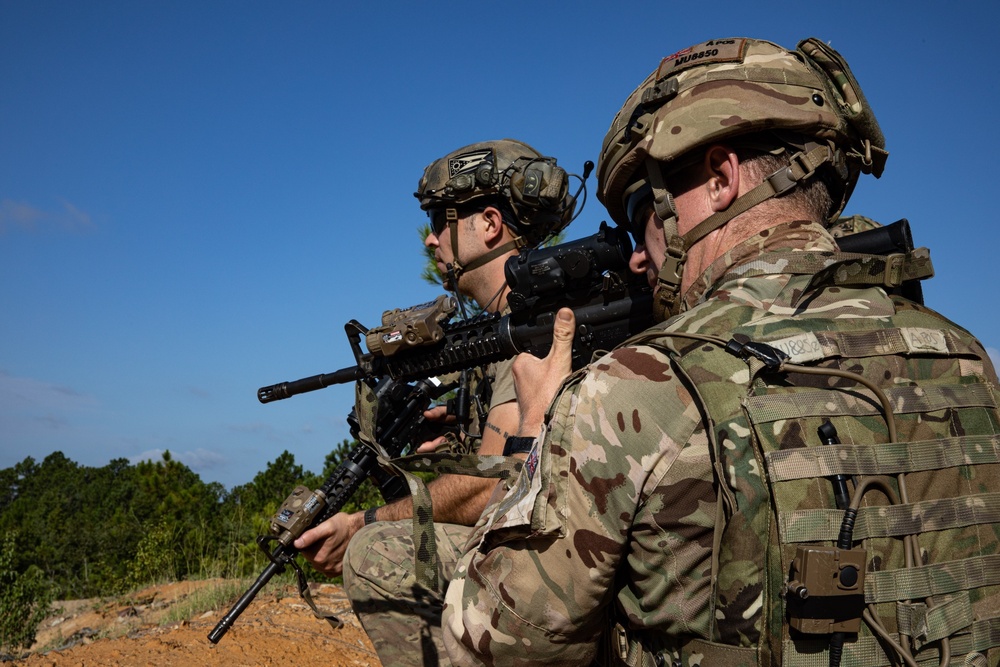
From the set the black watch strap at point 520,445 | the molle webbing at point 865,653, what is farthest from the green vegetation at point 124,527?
the molle webbing at point 865,653

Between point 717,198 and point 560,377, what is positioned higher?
point 717,198

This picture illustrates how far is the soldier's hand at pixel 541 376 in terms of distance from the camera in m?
3.06

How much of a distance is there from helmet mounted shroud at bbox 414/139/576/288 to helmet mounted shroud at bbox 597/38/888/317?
6.72 feet

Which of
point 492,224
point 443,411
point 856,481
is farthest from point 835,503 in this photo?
point 492,224

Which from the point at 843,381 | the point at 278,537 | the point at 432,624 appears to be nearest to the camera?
the point at 843,381

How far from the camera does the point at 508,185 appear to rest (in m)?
5.04

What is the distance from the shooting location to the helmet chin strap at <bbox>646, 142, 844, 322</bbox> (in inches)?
96.0

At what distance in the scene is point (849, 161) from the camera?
9.12ft

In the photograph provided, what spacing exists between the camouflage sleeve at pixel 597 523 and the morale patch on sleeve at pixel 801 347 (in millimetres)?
275

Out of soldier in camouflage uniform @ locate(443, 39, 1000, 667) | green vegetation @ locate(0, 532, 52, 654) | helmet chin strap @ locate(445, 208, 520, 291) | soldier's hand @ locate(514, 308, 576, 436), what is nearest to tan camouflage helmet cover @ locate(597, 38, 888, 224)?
soldier in camouflage uniform @ locate(443, 39, 1000, 667)

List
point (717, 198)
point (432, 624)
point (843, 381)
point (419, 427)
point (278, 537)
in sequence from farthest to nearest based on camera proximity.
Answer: point (419, 427)
point (278, 537)
point (432, 624)
point (717, 198)
point (843, 381)

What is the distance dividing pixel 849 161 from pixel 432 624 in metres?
2.69

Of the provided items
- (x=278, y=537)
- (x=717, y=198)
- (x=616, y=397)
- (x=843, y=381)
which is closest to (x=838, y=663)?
(x=843, y=381)

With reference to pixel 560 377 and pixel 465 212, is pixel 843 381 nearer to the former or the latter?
pixel 560 377
